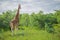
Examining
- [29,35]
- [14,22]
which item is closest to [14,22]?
[14,22]

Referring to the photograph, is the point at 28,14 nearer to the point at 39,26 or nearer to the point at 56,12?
the point at 39,26

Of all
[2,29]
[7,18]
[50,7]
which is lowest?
[2,29]

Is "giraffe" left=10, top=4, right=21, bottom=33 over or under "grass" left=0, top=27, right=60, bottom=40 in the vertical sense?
over

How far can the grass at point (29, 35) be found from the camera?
6.28ft

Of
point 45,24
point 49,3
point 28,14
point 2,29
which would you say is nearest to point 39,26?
point 45,24

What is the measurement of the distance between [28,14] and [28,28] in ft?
0.63

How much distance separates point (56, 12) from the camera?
200 centimetres

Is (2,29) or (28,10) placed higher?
(28,10)

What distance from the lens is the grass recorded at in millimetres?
1913

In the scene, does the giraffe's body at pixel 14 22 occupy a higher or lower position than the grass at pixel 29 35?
higher

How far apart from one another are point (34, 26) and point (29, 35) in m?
0.14

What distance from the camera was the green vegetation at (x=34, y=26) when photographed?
1.92 meters

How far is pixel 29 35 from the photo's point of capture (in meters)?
1.93

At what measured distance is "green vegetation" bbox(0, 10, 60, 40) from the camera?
1.92 metres
